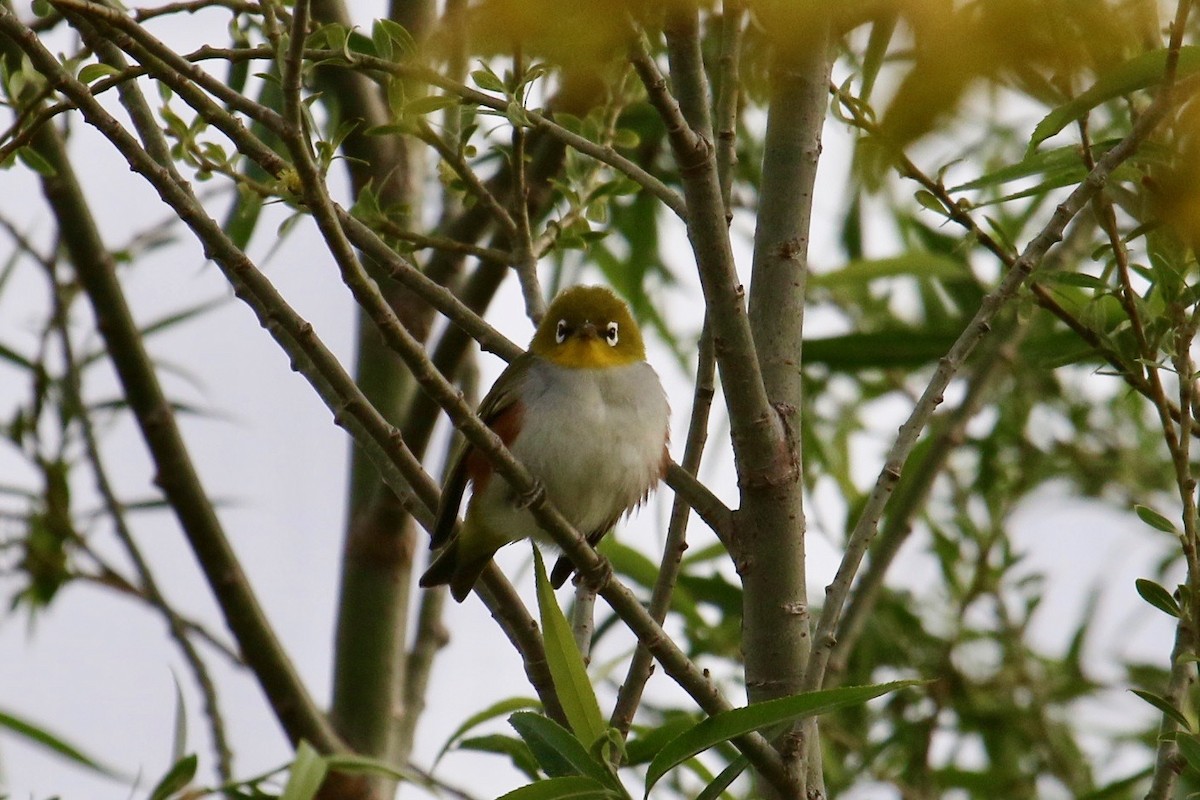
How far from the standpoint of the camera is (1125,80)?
192cm

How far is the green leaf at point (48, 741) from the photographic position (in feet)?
11.3

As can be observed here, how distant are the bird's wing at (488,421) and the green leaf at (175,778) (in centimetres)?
72

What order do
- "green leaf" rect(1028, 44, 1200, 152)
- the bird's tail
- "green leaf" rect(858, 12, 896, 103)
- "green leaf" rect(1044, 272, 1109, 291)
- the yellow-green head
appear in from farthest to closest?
the yellow-green head → the bird's tail → "green leaf" rect(1044, 272, 1109, 291) → "green leaf" rect(1028, 44, 1200, 152) → "green leaf" rect(858, 12, 896, 103)

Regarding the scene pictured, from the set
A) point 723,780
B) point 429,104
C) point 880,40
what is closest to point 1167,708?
point 723,780

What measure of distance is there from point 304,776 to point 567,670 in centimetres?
75

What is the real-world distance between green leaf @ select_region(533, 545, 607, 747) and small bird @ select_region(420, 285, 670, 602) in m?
1.24

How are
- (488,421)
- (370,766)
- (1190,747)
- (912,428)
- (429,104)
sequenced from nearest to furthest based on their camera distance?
(1190,747)
(912,428)
(429,104)
(370,766)
(488,421)

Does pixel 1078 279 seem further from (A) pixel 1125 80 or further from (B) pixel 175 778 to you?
(B) pixel 175 778

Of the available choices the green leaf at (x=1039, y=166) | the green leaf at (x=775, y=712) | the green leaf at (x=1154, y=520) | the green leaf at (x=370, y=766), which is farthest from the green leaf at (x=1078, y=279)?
the green leaf at (x=370, y=766)

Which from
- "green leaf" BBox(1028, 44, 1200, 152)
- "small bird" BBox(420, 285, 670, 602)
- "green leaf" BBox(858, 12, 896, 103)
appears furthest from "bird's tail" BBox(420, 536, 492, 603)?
"green leaf" BBox(858, 12, 896, 103)

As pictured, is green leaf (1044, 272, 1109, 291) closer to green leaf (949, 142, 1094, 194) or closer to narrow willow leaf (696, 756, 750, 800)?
green leaf (949, 142, 1094, 194)

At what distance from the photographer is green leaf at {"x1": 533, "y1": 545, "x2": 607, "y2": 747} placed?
7.82 feet

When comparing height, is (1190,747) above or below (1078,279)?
below

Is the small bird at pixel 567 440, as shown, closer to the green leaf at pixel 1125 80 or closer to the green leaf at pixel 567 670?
the green leaf at pixel 567 670
